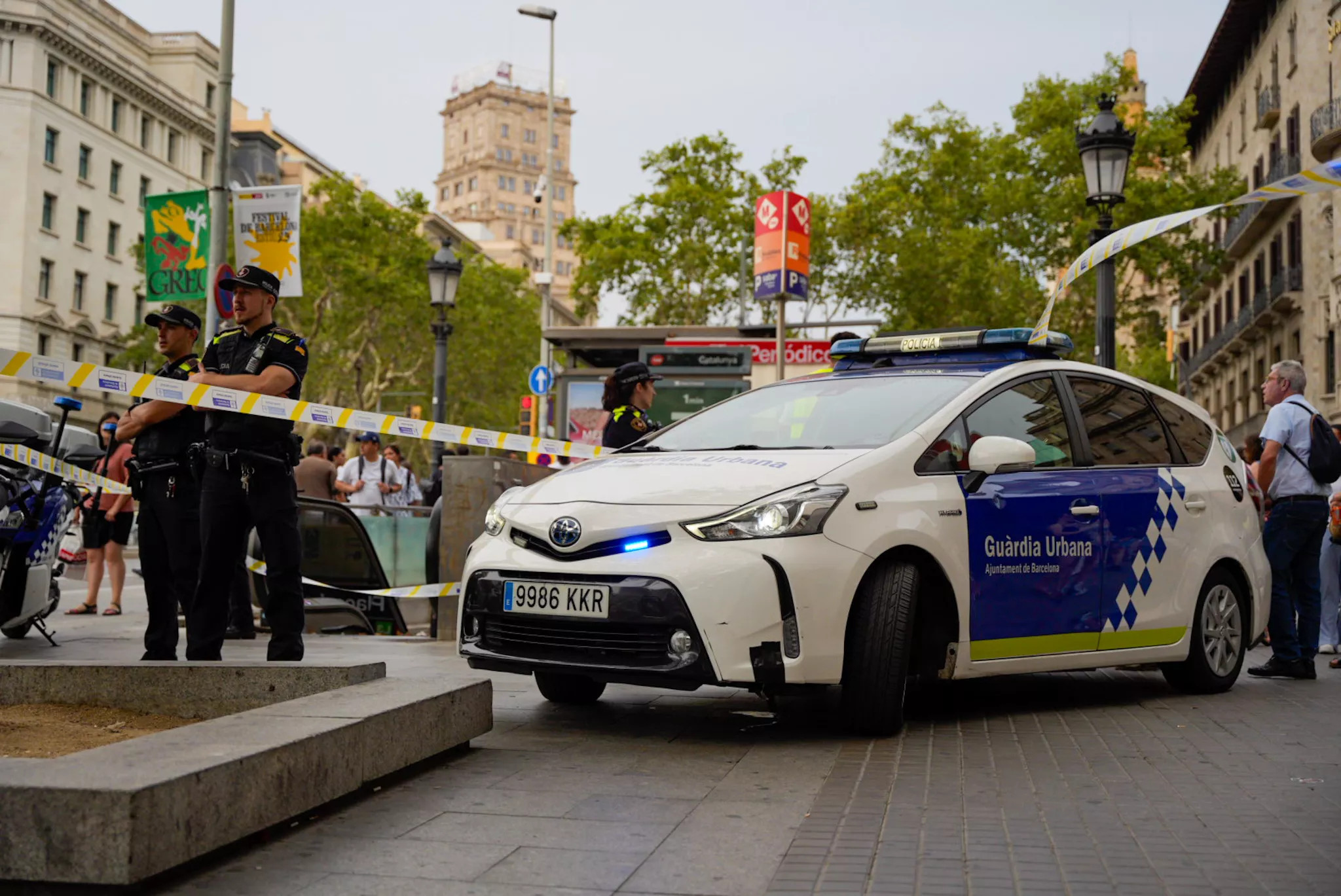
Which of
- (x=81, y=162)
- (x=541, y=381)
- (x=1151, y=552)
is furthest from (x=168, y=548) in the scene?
(x=81, y=162)

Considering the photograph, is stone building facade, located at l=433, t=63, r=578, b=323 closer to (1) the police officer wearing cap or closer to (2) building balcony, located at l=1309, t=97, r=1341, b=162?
(2) building balcony, located at l=1309, t=97, r=1341, b=162

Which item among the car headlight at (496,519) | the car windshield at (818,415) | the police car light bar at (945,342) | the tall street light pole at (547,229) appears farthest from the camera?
the tall street light pole at (547,229)

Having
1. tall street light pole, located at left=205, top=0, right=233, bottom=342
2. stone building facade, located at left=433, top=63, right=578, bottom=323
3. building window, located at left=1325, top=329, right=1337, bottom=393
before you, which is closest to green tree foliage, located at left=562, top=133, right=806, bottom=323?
building window, located at left=1325, top=329, right=1337, bottom=393

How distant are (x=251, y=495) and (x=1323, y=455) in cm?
601

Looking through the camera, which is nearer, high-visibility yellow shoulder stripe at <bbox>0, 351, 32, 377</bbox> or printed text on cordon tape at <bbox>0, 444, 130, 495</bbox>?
high-visibility yellow shoulder stripe at <bbox>0, 351, 32, 377</bbox>

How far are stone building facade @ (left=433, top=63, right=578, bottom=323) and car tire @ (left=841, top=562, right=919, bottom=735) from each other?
16544 cm

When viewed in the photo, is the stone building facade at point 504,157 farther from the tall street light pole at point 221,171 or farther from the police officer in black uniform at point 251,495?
the police officer in black uniform at point 251,495

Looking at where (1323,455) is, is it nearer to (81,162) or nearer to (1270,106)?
(1270,106)

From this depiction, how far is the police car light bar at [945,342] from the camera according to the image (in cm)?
752

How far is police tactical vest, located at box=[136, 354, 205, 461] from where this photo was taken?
24.4ft

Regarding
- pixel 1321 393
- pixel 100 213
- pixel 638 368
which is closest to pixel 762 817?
pixel 638 368

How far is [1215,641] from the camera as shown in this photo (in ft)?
25.9

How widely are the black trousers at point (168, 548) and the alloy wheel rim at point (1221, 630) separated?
513 centimetres

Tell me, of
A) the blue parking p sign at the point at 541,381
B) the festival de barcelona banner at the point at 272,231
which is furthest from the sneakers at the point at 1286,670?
the blue parking p sign at the point at 541,381
